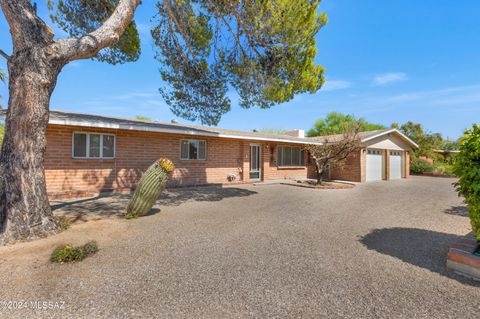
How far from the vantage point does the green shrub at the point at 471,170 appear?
3244mm

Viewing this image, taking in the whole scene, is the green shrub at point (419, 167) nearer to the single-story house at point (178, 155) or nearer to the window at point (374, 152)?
the single-story house at point (178, 155)

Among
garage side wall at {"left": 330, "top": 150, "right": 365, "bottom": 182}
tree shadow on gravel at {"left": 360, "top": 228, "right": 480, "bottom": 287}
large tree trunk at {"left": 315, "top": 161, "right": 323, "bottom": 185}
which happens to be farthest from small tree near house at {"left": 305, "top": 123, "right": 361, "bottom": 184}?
tree shadow on gravel at {"left": 360, "top": 228, "right": 480, "bottom": 287}

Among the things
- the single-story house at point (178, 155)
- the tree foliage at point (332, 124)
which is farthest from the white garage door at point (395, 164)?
the tree foliage at point (332, 124)

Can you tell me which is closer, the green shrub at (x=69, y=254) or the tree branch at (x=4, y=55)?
the green shrub at (x=69, y=254)

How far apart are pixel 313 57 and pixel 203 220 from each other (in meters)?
7.12

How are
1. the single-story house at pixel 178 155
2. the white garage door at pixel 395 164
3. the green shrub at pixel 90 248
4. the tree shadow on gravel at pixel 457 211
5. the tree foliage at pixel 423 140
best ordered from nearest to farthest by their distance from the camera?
the green shrub at pixel 90 248
the tree shadow on gravel at pixel 457 211
the single-story house at pixel 178 155
the white garage door at pixel 395 164
the tree foliage at pixel 423 140

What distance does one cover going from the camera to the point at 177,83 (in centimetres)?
1011

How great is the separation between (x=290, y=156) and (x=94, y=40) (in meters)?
13.5

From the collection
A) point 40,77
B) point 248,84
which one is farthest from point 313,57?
point 40,77

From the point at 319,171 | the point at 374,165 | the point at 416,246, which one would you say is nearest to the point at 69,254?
the point at 416,246

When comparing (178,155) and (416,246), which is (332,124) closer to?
(178,155)

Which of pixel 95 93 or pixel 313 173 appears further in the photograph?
pixel 313 173

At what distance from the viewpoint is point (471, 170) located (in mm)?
3283

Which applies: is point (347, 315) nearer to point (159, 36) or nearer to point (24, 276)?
point (24, 276)
